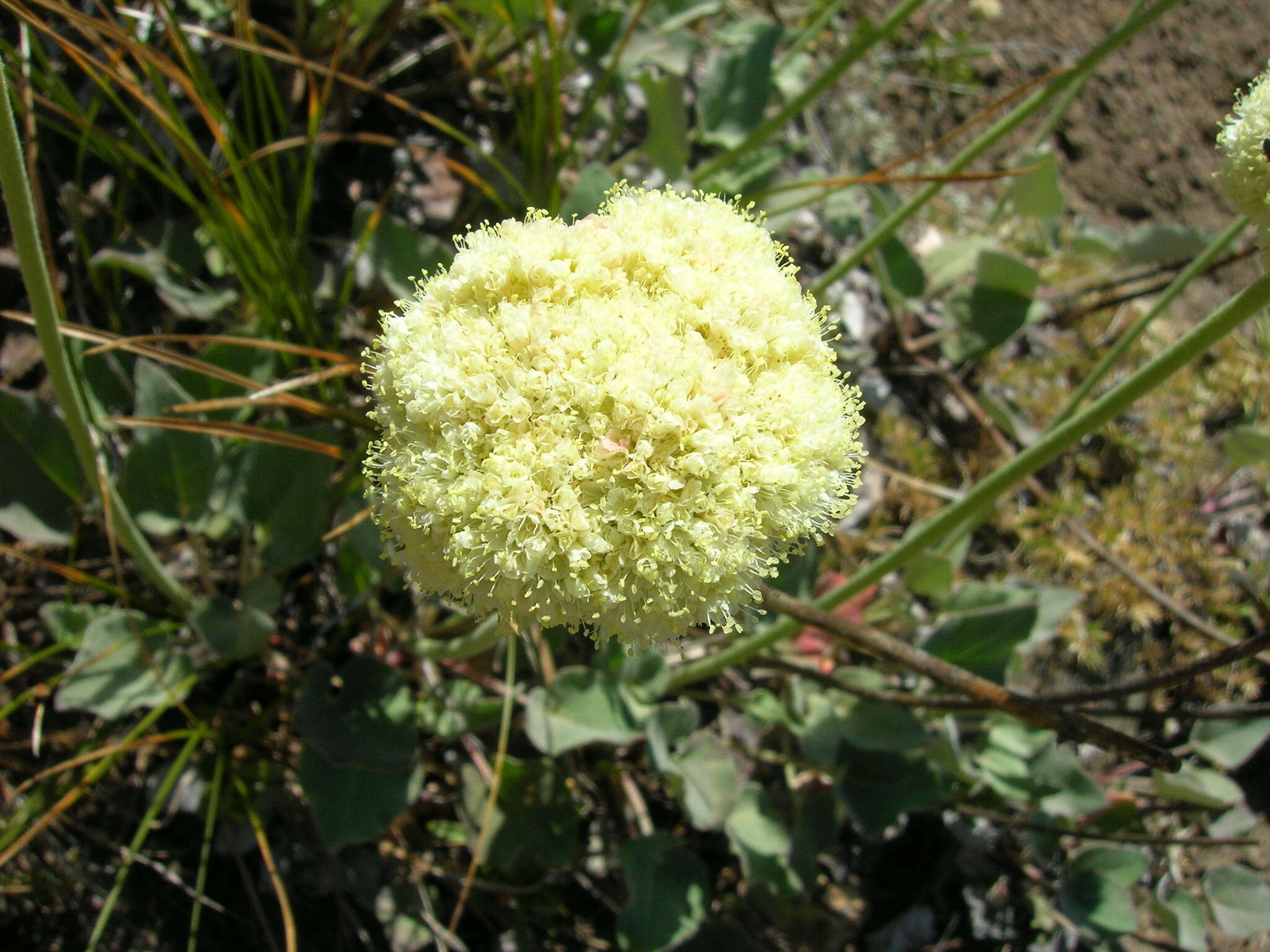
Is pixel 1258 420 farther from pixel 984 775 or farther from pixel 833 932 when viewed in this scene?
pixel 833 932

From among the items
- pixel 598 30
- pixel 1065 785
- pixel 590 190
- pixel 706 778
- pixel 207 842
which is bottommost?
pixel 1065 785

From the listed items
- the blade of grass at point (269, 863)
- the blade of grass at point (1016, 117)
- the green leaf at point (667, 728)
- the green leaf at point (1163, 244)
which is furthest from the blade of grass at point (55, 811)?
the green leaf at point (1163, 244)

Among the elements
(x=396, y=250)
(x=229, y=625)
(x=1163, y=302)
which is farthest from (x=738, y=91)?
(x=229, y=625)

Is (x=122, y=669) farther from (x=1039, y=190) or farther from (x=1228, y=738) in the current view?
(x=1228, y=738)

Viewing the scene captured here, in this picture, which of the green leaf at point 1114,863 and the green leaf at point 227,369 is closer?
the green leaf at point 227,369

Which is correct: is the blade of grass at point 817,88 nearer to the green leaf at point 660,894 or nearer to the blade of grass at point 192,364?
the blade of grass at point 192,364

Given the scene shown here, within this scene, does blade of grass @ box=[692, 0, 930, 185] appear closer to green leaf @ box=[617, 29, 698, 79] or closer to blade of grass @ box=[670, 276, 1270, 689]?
green leaf @ box=[617, 29, 698, 79]

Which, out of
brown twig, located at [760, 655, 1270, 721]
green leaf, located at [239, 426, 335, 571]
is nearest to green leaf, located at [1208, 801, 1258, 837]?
brown twig, located at [760, 655, 1270, 721]

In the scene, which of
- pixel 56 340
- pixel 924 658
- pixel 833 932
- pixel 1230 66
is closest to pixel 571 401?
pixel 56 340
